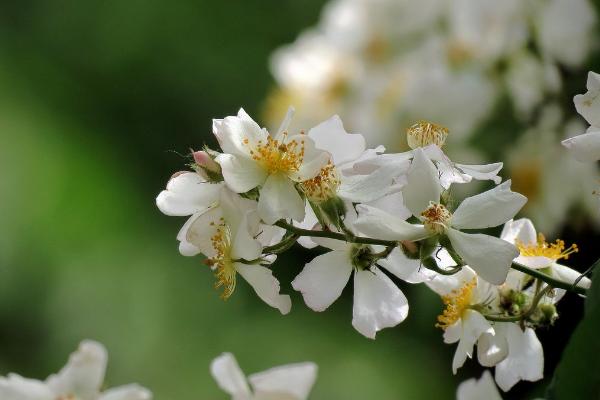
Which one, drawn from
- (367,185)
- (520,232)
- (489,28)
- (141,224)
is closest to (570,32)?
(489,28)

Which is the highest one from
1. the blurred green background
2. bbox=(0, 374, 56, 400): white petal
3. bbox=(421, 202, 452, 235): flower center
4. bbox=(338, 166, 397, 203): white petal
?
the blurred green background

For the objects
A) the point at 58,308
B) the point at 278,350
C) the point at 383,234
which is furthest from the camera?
the point at 58,308

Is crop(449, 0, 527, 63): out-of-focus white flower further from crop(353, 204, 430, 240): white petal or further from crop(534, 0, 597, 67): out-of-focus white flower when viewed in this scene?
crop(353, 204, 430, 240): white petal

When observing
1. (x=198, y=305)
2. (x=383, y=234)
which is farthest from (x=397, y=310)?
(x=198, y=305)

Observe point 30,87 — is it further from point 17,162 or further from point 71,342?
point 71,342

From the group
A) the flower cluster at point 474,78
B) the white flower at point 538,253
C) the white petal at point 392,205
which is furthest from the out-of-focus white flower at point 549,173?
the white petal at point 392,205

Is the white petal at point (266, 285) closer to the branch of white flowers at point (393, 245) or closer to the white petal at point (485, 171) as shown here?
the branch of white flowers at point (393, 245)

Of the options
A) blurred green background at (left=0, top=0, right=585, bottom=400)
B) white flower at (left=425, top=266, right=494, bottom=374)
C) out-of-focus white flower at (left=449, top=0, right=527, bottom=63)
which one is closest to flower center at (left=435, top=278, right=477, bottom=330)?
white flower at (left=425, top=266, right=494, bottom=374)
